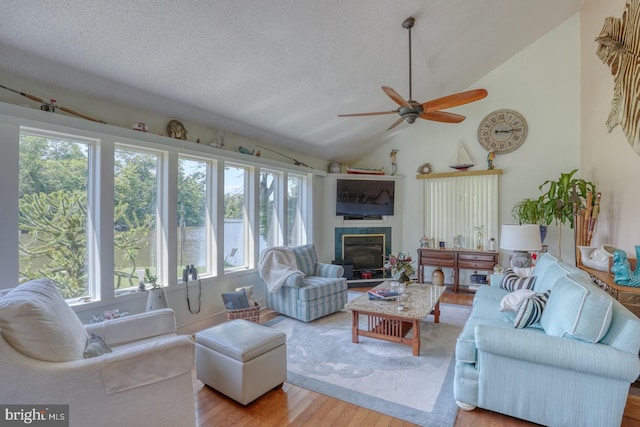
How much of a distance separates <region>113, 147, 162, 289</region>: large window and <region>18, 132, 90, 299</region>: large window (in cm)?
27

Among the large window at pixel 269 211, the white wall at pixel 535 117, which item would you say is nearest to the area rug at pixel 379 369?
the large window at pixel 269 211

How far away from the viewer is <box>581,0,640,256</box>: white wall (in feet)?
10.1

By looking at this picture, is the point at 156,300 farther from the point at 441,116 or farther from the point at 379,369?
the point at 441,116

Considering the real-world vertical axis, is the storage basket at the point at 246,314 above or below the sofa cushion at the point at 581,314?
below

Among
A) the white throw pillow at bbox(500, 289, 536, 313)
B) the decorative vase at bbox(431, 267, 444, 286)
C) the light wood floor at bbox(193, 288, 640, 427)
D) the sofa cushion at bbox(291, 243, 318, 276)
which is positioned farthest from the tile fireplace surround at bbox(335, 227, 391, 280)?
the light wood floor at bbox(193, 288, 640, 427)

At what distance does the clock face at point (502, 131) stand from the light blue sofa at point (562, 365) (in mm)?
3866

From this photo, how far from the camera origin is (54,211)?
102 inches

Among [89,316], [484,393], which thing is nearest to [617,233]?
[484,393]

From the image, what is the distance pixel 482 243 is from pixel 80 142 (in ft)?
19.4

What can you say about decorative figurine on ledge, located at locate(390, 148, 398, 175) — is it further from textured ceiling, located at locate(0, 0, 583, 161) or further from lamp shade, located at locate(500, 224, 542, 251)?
lamp shade, located at locate(500, 224, 542, 251)

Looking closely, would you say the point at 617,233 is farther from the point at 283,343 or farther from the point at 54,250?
the point at 54,250

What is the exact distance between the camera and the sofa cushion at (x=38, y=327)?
1335 mm

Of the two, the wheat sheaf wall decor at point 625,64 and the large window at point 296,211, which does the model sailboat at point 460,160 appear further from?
the large window at point 296,211

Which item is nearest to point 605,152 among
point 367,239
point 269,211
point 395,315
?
point 395,315
